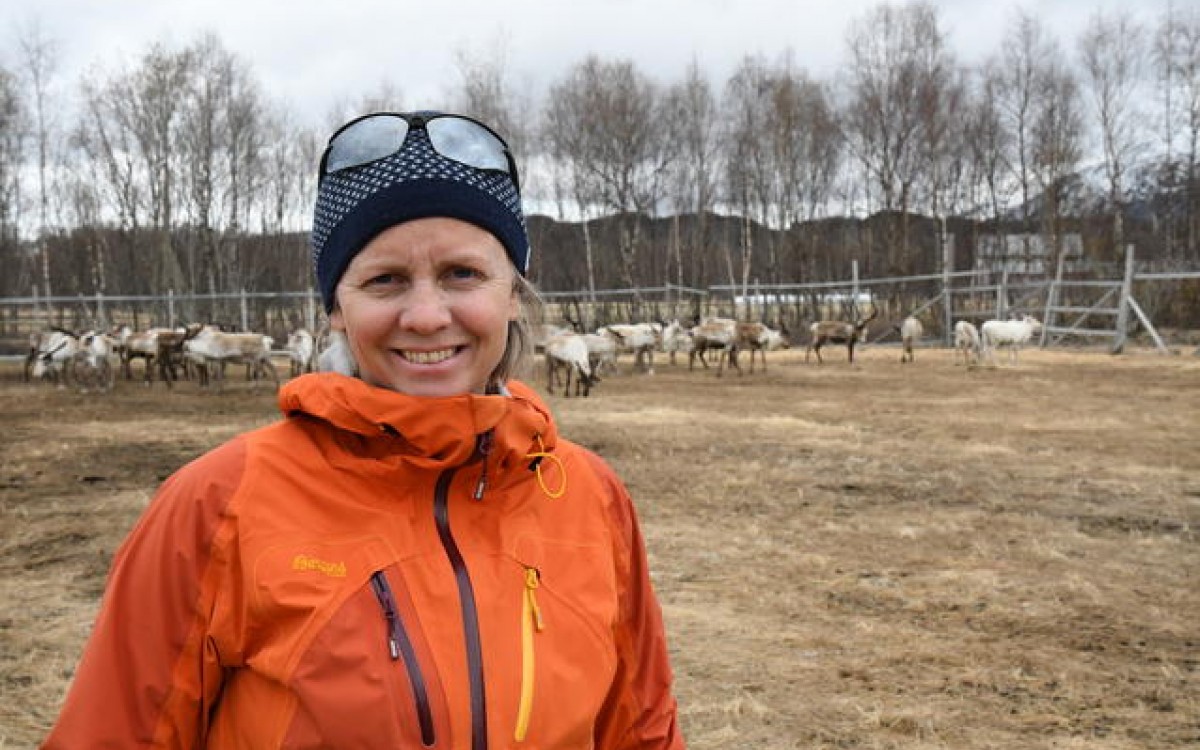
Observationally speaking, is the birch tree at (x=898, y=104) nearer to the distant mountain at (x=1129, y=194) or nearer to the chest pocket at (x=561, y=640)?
the distant mountain at (x=1129, y=194)

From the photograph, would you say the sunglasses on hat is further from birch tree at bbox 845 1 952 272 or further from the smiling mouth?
birch tree at bbox 845 1 952 272

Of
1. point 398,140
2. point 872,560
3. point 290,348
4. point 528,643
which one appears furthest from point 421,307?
point 290,348

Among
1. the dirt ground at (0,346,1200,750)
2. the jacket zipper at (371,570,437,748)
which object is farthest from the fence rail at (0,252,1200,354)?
the jacket zipper at (371,570,437,748)

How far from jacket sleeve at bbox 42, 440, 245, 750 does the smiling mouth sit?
0.34m

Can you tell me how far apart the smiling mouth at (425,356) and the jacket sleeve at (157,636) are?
1.13ft

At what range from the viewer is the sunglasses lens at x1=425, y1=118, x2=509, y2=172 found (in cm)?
159

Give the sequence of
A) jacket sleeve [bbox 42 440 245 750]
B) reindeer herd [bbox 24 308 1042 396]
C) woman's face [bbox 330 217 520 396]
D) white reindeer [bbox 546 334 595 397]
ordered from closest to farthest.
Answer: jacket sleeve [bbox 42 440 245 750] → woman's face [bbox 330 217 520 396] → white reindeer [bbox 546 334 595 397] → reindeer herd [bbox 24 308 1042 396]

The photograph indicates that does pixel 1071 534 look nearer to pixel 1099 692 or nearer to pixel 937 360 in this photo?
pixel 1099 692

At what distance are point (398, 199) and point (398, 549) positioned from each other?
538 millimetres

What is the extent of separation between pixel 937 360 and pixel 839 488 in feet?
53.1

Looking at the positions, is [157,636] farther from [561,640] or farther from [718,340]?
[718,340]

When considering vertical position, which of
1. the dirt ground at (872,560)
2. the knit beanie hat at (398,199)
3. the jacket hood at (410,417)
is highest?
the knit beanie hat at (398,199)

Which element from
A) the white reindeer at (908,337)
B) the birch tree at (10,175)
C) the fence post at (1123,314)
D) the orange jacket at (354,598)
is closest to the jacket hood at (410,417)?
the orange jacket at (354,598)

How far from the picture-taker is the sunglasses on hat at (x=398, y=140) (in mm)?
1572
